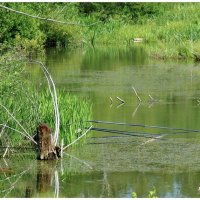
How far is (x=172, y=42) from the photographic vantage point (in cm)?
2228

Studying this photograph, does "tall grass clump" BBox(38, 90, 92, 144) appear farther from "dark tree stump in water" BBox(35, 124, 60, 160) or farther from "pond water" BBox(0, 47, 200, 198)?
"dark tree stump in water" BBox(35, 124, 60, 160)

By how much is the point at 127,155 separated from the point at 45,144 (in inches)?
39.2

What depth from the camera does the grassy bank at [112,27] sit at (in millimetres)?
21859

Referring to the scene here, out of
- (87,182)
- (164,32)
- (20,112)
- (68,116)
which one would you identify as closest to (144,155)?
(68,116)

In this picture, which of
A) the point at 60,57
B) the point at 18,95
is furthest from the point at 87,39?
the point at 18,95

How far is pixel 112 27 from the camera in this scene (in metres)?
29.1

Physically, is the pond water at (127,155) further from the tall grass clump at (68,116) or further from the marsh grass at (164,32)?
the marsh grass at (164,32)

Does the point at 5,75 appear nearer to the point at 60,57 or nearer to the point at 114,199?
the point at 114,199

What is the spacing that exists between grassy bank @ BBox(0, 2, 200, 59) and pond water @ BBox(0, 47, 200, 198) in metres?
3.47

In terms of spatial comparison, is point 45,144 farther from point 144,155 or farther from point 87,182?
point 144,155

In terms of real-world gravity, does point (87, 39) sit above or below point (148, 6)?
below

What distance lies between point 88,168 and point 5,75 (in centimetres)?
136

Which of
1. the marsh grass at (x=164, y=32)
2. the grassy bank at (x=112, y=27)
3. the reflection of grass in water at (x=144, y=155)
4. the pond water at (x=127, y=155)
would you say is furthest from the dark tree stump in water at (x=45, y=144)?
the marsh grass at (x=164, y=32)

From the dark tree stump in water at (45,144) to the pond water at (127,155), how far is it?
9 centimetres
